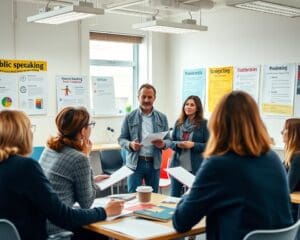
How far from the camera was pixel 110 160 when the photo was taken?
5559 mm

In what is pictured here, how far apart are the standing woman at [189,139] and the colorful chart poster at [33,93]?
206cm

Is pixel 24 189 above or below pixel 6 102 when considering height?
below

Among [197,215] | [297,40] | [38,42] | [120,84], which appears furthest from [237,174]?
[120,84]

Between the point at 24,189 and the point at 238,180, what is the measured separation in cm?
95

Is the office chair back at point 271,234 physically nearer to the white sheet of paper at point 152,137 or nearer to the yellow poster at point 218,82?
the white sheet of paper at point 152,137

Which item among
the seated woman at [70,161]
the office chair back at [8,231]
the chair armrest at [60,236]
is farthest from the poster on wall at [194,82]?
the office chair back at [8,231]

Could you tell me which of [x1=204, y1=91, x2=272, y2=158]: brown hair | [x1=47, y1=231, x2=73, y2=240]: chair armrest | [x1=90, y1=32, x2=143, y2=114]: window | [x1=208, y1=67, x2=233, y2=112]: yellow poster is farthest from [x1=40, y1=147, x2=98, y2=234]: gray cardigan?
[x1=90, y1=32, x2=143, y2=114]: window

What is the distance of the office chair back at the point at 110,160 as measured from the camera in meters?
5.49

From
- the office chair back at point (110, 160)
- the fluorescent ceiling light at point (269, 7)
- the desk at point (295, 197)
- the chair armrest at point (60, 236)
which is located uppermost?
the fluorescent ceiling light at point (269, 7)

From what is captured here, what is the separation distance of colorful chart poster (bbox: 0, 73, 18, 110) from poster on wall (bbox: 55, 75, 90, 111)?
559 mm

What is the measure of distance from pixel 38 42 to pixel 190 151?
8.53 ft

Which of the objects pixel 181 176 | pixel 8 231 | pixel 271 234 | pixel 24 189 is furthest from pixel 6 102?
pixel 271 234

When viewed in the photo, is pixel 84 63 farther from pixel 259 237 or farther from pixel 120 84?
pixel 259 237

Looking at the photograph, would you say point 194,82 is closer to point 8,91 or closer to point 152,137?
point 8,91
